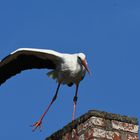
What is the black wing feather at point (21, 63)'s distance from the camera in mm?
10594

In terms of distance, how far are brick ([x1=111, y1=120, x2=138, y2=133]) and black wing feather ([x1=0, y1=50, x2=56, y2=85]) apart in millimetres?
3311

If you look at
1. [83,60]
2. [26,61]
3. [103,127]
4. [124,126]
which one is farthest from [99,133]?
[26,61]

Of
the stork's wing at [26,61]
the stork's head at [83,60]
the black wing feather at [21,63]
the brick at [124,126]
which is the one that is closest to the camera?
the brick at [124,126]

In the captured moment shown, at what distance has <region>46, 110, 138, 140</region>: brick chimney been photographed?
718 centimetres

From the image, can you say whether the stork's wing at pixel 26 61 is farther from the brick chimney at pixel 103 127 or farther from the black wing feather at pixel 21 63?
the brick chimney at pixel 103 127

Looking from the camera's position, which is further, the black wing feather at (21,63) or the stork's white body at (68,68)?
the black wing feather at (21,63)

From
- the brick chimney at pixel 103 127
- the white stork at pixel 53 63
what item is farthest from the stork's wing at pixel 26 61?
the brick chimney at pixel 103 127

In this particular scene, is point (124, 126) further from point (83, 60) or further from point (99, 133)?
point (83, 60)

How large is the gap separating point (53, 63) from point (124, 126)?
11.1 ft

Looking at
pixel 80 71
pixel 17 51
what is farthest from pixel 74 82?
pixel 17 51

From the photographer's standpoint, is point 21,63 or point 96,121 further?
point 21,63

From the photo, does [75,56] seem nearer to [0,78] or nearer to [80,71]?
[80,71]

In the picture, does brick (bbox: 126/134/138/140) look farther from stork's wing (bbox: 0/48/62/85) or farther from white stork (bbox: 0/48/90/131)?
stork's wing (bbox: 0/48/62/85)

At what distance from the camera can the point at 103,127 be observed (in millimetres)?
7250
